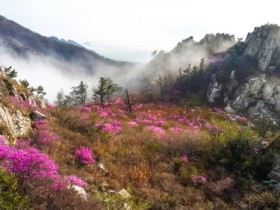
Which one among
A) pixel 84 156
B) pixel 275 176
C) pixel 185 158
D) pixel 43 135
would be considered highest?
pixel 275 176

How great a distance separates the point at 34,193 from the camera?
29.7 feet

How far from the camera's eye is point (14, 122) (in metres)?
16.1

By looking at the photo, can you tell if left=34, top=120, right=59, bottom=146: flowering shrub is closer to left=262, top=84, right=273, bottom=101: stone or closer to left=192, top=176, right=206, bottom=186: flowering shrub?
left=192, top=176, right=206, bottom=186: flowering shrub

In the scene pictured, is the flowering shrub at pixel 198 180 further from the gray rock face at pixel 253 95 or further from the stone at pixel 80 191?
the gray rock face at pixel 253 95

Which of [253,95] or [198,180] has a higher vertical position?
[253,95]

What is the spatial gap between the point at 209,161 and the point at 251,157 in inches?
91.6

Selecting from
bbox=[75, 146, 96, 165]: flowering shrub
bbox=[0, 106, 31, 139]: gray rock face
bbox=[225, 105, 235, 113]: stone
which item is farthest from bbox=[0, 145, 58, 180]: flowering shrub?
bbox=[225, 105, 235, 113]: stone

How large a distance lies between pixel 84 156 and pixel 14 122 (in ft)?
12.6

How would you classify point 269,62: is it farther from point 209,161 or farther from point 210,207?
point 210,207

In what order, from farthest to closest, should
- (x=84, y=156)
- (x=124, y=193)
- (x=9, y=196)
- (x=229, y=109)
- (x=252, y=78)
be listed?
(x=252, y=78), (x=229, y=109), (x=84, y=156), (x=124, y=193), (x=9, y=196)

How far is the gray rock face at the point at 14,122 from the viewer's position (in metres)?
14.8

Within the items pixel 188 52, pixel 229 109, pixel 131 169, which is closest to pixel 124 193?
pixel 131 169

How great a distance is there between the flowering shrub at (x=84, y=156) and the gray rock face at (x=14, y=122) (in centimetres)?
286

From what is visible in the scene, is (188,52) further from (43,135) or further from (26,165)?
(26,165)
